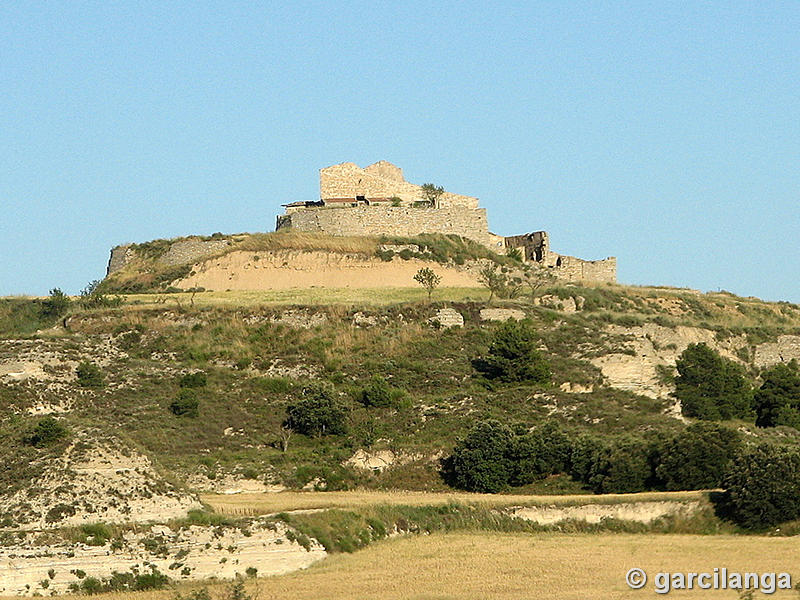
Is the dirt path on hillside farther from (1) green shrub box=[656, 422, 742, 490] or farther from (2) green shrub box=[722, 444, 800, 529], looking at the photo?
(2) green shrub box=[722, 444, 800, 529]

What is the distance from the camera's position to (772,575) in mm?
33969

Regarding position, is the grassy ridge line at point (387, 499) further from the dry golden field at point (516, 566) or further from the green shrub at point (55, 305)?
the green shrub at point (55, 305)

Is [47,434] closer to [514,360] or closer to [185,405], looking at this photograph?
[185,405]

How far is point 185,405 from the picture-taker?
53.3 metres

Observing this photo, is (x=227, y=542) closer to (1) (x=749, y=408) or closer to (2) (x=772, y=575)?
(2) (x=772, y=575)

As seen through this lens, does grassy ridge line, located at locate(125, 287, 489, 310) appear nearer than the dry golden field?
No

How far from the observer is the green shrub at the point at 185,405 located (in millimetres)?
53156

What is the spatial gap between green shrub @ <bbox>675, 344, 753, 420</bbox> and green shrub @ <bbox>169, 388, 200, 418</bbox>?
17322mm

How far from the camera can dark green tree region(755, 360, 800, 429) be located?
5572 centimetres

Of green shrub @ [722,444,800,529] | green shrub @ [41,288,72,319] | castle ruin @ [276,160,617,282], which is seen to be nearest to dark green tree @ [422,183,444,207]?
castle ruin @ [276,160,617,282]

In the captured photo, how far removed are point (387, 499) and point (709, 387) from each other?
17.1 metres

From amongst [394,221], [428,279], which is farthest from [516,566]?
[394,221]

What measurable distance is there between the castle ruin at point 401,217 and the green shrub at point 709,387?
1649 cm

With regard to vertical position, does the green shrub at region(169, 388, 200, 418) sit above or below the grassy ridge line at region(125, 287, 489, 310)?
below
